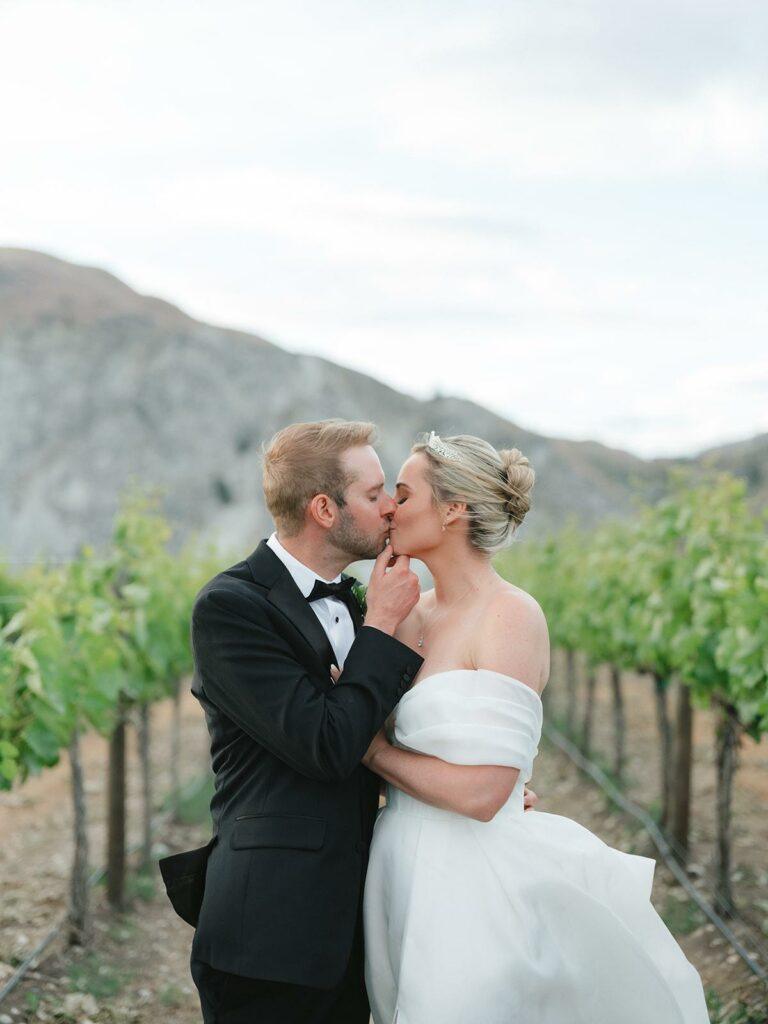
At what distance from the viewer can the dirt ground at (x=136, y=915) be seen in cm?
518

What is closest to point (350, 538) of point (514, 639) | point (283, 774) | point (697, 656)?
point (514, 639)

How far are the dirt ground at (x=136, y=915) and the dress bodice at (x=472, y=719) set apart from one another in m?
2.40

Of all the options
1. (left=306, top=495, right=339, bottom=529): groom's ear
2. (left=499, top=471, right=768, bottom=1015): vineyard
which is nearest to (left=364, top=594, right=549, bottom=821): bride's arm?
(left=306, top=495, right=339, bottom=529): groom's ear

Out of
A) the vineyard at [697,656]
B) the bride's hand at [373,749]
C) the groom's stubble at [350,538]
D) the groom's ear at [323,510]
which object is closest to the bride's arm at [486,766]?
the bride's hand at [373,749]

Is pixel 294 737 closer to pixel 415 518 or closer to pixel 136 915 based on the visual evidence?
pixel 415 518

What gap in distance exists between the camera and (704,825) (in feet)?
29.5

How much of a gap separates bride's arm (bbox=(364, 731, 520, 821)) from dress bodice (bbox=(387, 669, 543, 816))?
2 cm

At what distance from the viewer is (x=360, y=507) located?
2916 mm

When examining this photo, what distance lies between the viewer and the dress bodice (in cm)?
281

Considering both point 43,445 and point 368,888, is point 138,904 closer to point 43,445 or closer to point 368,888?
point 368,888

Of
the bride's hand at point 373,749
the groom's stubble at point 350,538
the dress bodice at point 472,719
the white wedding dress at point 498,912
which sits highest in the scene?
the groom's stubble at point 350,538

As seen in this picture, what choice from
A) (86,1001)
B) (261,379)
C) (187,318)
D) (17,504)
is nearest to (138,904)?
(86,1001)

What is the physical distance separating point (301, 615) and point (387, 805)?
0.67m

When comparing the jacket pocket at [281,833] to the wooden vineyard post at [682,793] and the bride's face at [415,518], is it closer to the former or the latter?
the bride's face at [415,518]
